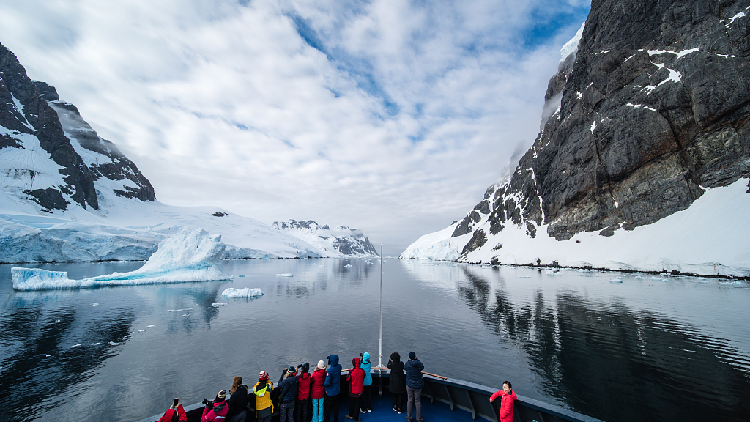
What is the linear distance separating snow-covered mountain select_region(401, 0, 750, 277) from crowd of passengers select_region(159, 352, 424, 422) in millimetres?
67773

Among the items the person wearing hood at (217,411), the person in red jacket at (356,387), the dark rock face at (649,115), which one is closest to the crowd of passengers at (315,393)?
the person in red jacket at (356,387)

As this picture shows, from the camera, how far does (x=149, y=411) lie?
13.0 m

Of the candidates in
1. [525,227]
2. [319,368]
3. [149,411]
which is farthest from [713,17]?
[149,411]

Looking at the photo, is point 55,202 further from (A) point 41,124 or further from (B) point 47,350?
(B) point 47,350

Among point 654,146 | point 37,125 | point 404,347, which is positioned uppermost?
point 37,125

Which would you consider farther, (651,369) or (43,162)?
(43,162)

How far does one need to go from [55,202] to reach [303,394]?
183929 mm

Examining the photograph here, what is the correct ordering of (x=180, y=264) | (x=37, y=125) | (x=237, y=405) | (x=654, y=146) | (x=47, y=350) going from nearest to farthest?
(x=237, y=405), (x=47, y=350), (x=180, y=264), (x=654, y=146), (x=37, y=125)

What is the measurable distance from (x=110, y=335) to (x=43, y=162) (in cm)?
18401

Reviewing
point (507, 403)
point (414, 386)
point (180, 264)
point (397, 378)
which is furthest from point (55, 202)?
point (507, 403)

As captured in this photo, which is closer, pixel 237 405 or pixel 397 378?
pixel 237 405

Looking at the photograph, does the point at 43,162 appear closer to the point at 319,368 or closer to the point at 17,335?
the point at 17,335

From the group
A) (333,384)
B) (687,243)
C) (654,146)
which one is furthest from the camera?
(654,146)

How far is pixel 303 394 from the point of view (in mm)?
9625
